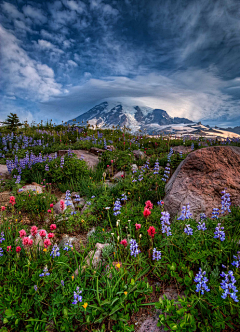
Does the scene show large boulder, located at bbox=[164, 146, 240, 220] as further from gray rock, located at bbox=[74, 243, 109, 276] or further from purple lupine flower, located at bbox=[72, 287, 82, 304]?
purple lupine flower, located at bbox=[72, 287, 82, 304]

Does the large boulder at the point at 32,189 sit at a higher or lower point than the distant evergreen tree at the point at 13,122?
lower

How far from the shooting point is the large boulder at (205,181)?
4.12 meters

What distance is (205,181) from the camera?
174 inches

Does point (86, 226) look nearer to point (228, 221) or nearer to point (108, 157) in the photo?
point (228, 221)

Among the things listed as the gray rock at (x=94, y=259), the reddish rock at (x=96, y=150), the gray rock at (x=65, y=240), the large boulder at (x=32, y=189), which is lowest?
the gray rock at (x=65, y=240)

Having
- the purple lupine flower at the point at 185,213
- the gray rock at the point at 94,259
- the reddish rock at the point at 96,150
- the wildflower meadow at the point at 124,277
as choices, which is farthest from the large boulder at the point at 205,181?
the reddish rock at the point at 96,150

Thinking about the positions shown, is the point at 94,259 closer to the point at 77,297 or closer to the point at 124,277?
the point at 124,277

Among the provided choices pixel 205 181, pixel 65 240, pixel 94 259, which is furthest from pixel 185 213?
pixel 65 240

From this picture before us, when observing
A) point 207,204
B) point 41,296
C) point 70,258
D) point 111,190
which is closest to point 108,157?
point 111,190

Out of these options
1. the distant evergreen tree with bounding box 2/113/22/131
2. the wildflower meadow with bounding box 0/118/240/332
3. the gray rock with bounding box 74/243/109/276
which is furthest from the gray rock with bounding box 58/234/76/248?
the distant evergreen tree with bounding box 2/113/22/131

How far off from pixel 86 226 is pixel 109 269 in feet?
5.39

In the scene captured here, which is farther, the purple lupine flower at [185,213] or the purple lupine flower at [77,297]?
the purple lupine flower at [185,213]

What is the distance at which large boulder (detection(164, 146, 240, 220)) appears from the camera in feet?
13.5

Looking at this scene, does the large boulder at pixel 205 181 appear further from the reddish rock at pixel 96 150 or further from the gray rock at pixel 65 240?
the reddish rock at pixel 96 150
